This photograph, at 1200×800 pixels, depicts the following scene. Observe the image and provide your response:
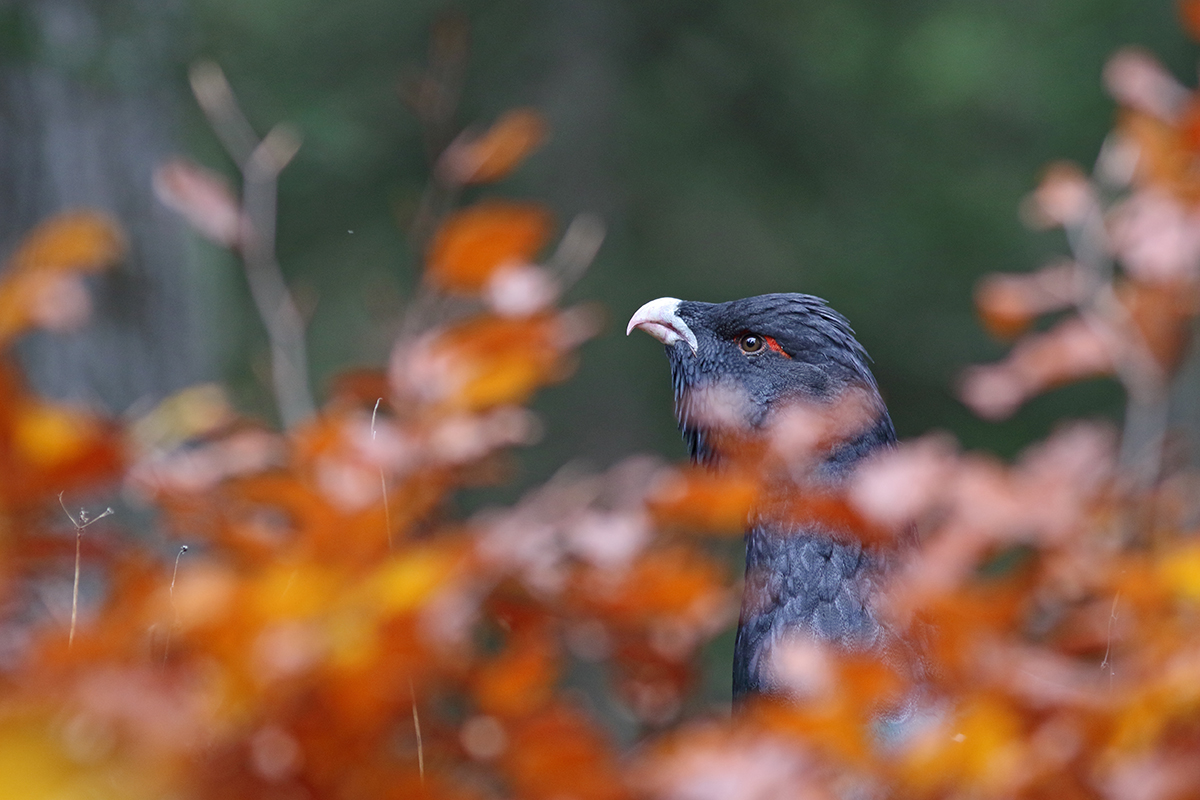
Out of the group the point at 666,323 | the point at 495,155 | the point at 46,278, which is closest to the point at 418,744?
the point at 46,278

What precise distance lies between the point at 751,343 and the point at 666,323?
283 mm

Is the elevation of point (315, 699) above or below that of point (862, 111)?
above

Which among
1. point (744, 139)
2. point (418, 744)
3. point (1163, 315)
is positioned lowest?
point (744, 139)

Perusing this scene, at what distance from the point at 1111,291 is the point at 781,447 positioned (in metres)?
0.91

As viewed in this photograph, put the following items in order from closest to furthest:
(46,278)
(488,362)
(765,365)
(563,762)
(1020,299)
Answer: (563,762) < (46,278) < (488,362) < (1020,299) < (765,365)

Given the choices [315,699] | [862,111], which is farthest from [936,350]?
[315,699]

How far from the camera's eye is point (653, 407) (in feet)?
31.1

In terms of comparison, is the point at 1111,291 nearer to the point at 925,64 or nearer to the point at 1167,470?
the point at 1167,470

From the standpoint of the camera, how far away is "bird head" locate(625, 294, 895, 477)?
298 cm

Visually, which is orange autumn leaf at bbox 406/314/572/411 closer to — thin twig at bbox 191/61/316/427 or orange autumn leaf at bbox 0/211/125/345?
thin twig at bbox 191/61/316/427

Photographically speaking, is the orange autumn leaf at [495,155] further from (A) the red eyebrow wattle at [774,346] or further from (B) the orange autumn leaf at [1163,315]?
(A) the red eyebrow wattle at [774,346]

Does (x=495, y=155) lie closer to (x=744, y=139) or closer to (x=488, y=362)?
(x=488, y=362)

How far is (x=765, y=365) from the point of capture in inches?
122

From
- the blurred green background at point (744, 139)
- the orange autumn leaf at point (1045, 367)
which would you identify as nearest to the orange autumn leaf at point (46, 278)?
the orange autumn leaf at point (1045, 367)
